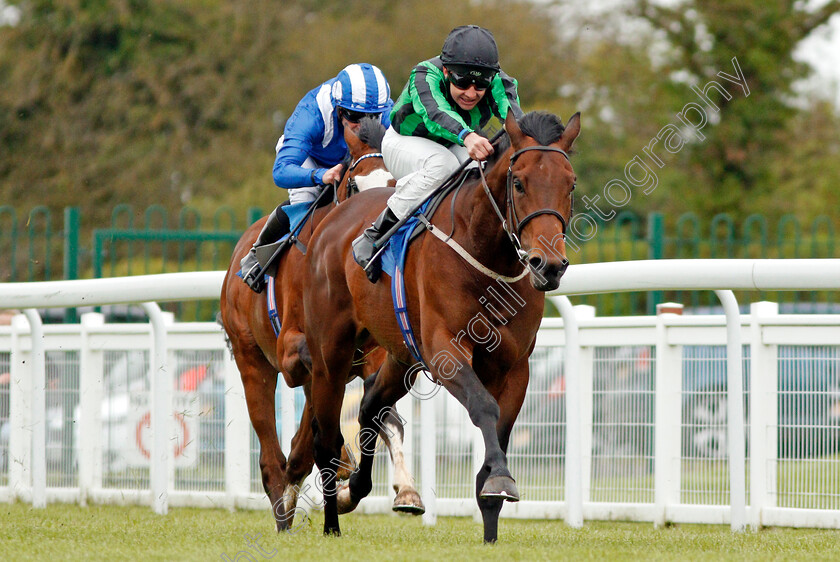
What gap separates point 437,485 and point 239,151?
20.6m

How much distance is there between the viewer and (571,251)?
15.4 meters

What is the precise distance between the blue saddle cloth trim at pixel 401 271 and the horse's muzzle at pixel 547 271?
1.00 meters

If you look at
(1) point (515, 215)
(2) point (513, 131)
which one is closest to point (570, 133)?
(2) point (513, 131)

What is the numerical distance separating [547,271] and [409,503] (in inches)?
69.7

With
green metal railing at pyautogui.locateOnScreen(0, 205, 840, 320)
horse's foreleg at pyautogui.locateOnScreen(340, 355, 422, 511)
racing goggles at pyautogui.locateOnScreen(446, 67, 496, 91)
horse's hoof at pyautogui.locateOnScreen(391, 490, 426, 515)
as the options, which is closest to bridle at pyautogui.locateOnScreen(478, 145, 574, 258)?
racing goggles at pyautogui.locateOnScreen(446, 67, 496, 91)

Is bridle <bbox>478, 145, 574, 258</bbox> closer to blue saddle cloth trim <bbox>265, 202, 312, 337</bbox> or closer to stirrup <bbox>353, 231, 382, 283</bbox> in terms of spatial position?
stirrup <bbox>353, 231, 382, 283</bbox>

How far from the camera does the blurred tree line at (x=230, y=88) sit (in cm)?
2461

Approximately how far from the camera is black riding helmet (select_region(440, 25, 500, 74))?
5191mm

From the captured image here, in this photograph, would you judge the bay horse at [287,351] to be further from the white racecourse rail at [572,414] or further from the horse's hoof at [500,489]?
the horse's hoof at [500,489]

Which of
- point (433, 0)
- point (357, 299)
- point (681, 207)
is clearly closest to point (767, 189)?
point (681, 207)

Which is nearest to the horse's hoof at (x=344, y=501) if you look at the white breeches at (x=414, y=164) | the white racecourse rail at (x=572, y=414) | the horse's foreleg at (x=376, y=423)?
the horse's foreleg at (x=376, y=423)

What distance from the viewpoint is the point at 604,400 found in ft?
22.4

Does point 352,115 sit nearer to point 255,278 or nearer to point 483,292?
point 255,278

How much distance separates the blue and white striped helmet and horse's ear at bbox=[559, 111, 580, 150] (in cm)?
197
